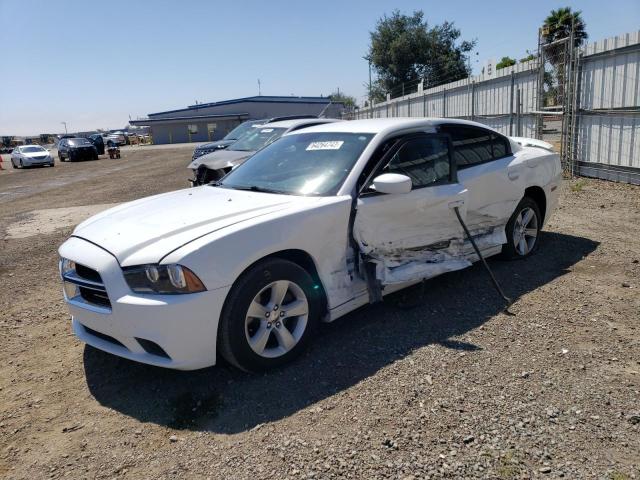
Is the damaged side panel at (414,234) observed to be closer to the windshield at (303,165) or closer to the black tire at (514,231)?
the windshield at (303,165)

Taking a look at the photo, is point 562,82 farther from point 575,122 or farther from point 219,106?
point 219,106

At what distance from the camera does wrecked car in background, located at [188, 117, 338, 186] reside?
9531 mm

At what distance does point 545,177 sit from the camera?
5.75 meters

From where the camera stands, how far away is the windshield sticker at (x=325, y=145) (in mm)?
4371

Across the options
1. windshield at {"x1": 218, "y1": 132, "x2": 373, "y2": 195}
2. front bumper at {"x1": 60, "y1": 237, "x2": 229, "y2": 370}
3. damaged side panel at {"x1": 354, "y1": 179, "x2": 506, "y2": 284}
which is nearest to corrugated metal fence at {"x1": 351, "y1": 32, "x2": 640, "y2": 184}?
damaged side panel at {"x1": 354, "y1": 179, "x2": 506, "y2": 284}

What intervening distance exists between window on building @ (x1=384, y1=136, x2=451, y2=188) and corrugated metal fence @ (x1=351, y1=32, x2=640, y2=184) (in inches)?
244

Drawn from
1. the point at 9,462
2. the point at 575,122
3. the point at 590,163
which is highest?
the point at 575,122

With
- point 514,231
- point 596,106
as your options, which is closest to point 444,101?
point 596,106

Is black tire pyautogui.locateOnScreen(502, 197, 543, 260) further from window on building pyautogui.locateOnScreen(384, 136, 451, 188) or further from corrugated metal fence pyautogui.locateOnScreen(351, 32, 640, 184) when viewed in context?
corrugated metal fence pyautogui.locateOnScreen(351, 32, 640, 184)

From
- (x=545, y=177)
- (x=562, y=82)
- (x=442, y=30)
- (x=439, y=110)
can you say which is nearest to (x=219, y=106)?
(x=442, y=30)

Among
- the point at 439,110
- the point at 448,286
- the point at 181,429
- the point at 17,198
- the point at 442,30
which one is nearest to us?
the point at 181,429

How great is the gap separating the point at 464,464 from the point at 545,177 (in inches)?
161

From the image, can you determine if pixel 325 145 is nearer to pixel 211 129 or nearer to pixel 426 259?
pixel 426 259

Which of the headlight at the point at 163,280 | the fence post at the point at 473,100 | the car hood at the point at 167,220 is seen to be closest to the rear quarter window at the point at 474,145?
the car hood at the point at 167,220
